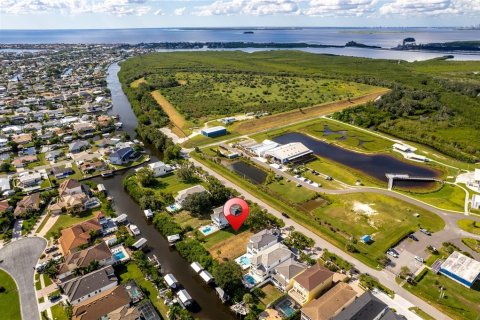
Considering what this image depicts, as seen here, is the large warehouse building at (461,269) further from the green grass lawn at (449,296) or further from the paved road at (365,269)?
the paved road at (365,269)

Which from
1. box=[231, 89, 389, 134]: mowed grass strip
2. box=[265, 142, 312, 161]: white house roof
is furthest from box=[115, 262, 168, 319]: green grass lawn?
box=[231, 89, 389, 134]: mowed grass strip

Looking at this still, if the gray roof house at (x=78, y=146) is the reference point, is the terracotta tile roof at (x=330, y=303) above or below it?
below

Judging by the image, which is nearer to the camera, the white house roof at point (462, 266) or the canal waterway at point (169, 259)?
the canal waterway at point (169, 259)

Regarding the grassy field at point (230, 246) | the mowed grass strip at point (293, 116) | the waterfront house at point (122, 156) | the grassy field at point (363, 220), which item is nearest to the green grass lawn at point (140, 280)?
the grassy field at point (230, 246)

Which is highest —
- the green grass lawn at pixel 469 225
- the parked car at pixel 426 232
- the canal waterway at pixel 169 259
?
the green grass lawn at pixel 469 225

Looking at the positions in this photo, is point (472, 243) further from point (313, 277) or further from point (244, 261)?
point (244, 261)

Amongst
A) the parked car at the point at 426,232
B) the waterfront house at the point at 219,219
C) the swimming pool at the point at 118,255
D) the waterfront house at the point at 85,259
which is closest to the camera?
the waterfront house at the point at 85,259

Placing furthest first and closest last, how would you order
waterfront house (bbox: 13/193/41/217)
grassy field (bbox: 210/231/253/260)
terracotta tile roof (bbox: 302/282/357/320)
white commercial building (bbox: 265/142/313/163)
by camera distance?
white commercial building (bbox: 265/142/313/163) < waterfront house (bbox: 13/193/41/217) < grassy field (bbox: 210/231/253/260) < terracotta tile roof (bbox: 302/282/357/320)

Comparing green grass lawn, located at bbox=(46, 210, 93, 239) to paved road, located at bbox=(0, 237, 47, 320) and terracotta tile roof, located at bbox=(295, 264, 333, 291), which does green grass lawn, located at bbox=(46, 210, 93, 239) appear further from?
terracotta tile roof, located at bbox=(295, 264, 333, 291)
